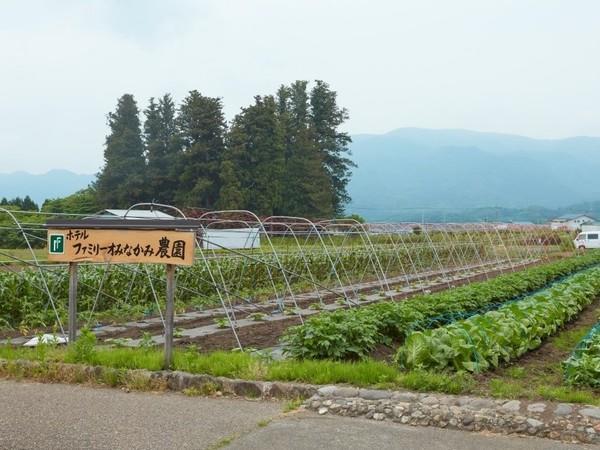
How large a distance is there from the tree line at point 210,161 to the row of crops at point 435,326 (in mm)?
26556

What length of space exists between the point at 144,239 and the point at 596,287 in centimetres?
1117

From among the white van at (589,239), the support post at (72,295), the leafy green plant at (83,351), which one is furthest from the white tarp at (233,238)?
the white van at (589,239)

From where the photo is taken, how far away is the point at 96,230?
650 centimetres

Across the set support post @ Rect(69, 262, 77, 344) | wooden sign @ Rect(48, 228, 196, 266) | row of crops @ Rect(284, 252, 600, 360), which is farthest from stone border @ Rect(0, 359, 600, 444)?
wooden sign @ Rect(48, 228, 196, 266)

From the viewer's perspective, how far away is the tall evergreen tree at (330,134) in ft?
161

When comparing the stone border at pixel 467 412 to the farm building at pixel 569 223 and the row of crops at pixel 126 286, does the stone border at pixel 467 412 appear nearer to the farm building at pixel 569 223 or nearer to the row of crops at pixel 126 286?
the row of crops at pixel 126 286

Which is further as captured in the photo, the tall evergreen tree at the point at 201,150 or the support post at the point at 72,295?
the tall evergreen tree at the point at 201,150

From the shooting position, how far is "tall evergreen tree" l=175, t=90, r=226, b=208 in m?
37.5

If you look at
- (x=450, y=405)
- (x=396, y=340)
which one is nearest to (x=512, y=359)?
(x=396, y=340)

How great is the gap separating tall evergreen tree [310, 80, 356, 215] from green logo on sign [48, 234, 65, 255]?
137 feet

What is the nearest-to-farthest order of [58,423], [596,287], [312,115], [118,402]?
[58,423] → [118,402] → [596,287] → [312,115]

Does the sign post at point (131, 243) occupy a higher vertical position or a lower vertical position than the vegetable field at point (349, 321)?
higher

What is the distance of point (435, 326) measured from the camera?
8523 mm

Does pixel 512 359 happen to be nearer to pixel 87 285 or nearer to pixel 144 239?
pixel 144 239
